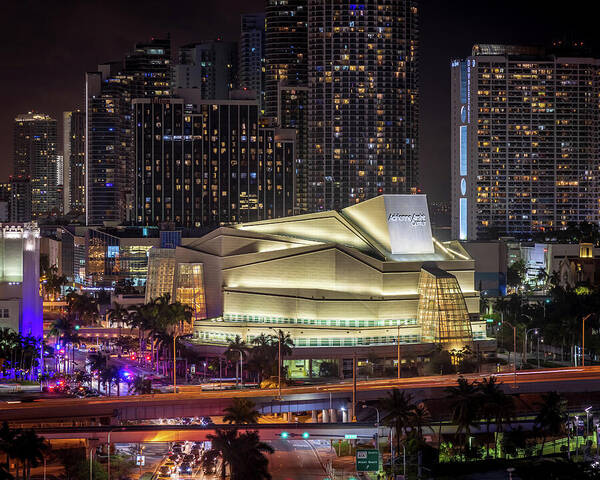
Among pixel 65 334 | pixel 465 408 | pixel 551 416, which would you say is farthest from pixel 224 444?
pixel 65 334

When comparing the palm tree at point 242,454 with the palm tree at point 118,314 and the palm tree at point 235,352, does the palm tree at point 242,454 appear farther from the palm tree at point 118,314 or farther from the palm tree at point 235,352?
the palm tree at point 118,314

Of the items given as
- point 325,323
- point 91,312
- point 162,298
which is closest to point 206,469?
point 325,323

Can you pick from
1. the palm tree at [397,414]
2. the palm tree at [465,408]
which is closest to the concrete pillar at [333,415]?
the palm tree at [465,408]

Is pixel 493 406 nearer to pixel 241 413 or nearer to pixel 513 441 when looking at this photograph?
pixel 513 441

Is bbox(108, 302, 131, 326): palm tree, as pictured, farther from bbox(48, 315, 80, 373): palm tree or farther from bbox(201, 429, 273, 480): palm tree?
bbox(201, 429, 273, 480): palm tree

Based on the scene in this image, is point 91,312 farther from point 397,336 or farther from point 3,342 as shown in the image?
point 397,336

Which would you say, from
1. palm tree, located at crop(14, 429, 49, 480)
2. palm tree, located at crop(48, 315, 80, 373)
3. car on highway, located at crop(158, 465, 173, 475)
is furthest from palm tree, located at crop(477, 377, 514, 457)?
palm tree, located at crop(48, 315, 80, 373)
